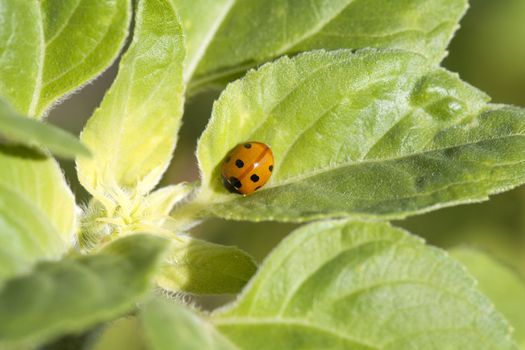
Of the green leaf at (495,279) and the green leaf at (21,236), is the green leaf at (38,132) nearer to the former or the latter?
the green leaf at (21,236)

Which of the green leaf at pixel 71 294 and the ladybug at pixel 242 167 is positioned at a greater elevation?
the ladybug at pixel 242 167

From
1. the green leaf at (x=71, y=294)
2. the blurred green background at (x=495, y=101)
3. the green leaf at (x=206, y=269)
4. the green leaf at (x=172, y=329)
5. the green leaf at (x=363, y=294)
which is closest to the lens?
the green leaf at (x=71, y=294)

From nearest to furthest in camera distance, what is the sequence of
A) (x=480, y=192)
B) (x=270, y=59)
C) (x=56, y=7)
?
(x=480, y=192) < (x=56, y=7) < (x=270, y=59)

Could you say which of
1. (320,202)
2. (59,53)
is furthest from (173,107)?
(320,202)

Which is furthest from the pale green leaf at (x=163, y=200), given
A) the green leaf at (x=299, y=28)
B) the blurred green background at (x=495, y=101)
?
the blurred green background at (x=495, y=101)

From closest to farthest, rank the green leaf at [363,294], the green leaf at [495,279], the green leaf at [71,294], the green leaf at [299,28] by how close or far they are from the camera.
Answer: the green leaf at [71,294]
the green leaf at [363,294]
the green leaf at [299,28]
the green leaf at [495,279]

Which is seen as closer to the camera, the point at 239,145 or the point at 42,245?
the point at 42,245

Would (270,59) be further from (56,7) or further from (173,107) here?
(56,7)

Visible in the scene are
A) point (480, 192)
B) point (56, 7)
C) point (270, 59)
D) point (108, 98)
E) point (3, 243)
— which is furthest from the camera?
point (270, 59)
